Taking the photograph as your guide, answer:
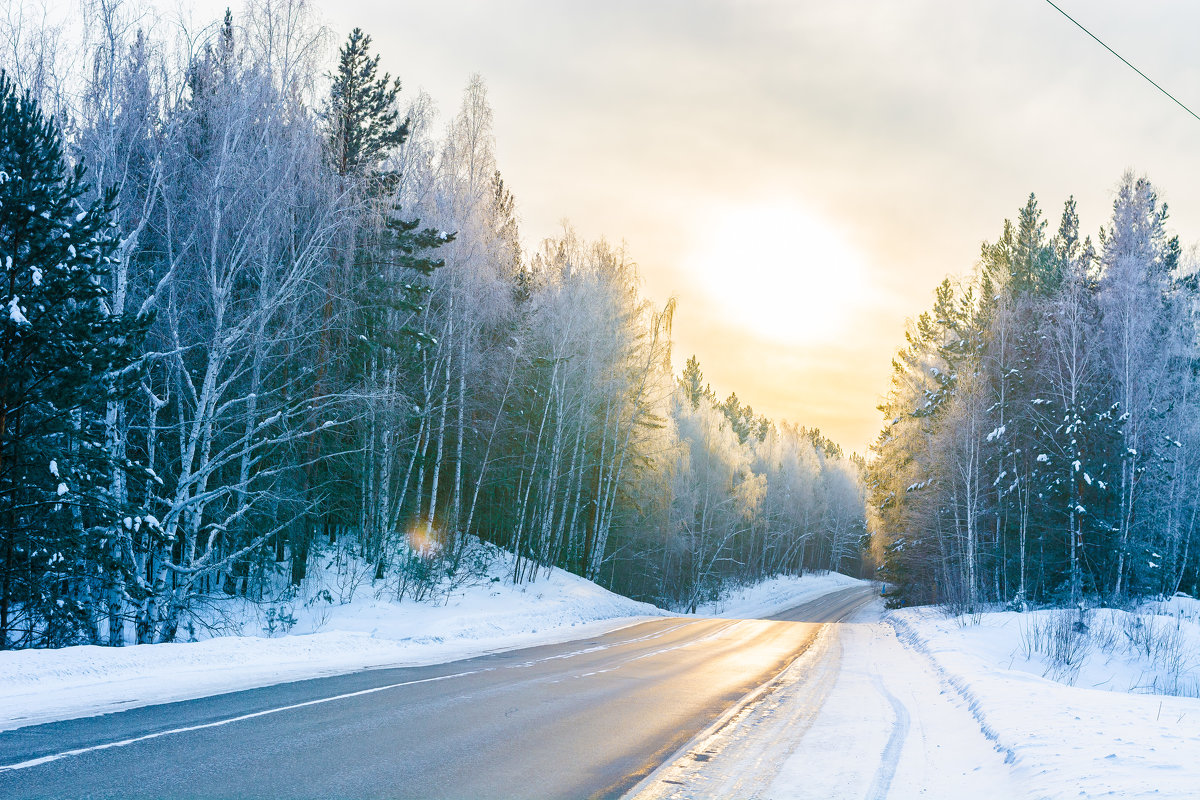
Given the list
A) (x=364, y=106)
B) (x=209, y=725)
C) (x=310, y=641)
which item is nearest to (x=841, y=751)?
(x=209, y=725)

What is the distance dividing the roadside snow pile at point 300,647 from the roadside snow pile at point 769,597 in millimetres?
21379

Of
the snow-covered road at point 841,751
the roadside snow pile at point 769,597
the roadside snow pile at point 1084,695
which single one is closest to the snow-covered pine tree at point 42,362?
the snow-covered road at point 841,751

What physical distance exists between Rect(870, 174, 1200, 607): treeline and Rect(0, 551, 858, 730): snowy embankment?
15.6m

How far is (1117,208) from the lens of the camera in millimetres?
33062

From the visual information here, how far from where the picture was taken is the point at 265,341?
16422 millimetres

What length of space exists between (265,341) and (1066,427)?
2977cm

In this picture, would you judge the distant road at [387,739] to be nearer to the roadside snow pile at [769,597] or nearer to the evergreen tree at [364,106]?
the evergreen tree at [364,106]

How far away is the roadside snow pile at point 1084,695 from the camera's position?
600 centimetres

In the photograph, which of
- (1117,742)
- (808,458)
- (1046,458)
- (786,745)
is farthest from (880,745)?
(808,458)

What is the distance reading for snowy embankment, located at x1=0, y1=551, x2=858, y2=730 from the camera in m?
8.20

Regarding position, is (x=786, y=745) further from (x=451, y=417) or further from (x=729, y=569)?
(x=729, y=569)

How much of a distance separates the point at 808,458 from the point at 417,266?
78898 mm

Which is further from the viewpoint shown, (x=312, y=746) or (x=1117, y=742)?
(x=1117, y=742)

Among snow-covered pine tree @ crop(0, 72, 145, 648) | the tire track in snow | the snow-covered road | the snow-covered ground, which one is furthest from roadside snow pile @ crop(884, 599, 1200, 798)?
snow-covered pine tree @ crop(0, 72, 145, 648)
